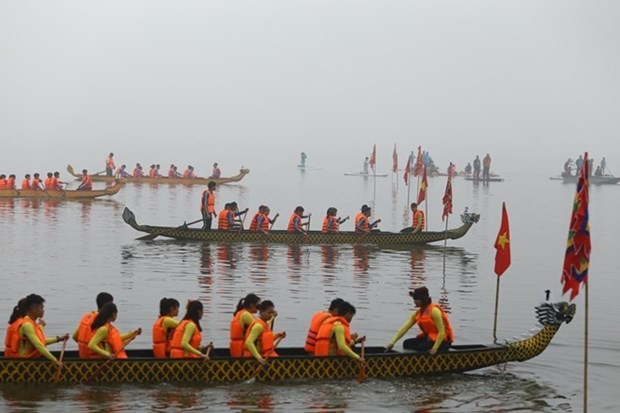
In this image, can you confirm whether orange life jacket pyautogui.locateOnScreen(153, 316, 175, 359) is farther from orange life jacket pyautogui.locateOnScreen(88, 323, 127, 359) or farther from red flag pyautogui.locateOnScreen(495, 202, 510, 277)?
red flag pyautogui.locateOnScreen(495, 202, 510, 277)

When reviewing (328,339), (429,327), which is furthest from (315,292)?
(328,339)

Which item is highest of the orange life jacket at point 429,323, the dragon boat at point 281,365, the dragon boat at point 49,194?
the dragon boat at point 49,194

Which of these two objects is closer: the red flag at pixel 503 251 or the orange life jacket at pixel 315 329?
the orange life jacket at pixel 315 329

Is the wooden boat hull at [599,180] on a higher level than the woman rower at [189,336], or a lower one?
higher

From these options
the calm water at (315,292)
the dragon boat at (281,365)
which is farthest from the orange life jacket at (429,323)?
the calm water at (315,292)

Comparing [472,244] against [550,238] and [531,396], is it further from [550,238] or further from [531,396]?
[531,396]

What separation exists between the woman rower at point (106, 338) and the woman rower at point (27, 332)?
46 cm

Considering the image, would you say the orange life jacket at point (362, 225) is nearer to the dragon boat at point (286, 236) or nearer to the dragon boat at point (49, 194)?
the dragon boat at point (286, 236)

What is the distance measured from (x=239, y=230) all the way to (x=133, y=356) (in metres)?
20.8

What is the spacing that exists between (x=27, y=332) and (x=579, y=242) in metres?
8.36

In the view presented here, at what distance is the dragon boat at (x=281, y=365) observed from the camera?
56.1 feet

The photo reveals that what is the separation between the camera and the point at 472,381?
18812 mm

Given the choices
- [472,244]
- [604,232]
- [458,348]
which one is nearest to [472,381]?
[458,348]

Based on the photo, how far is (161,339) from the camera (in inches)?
695
